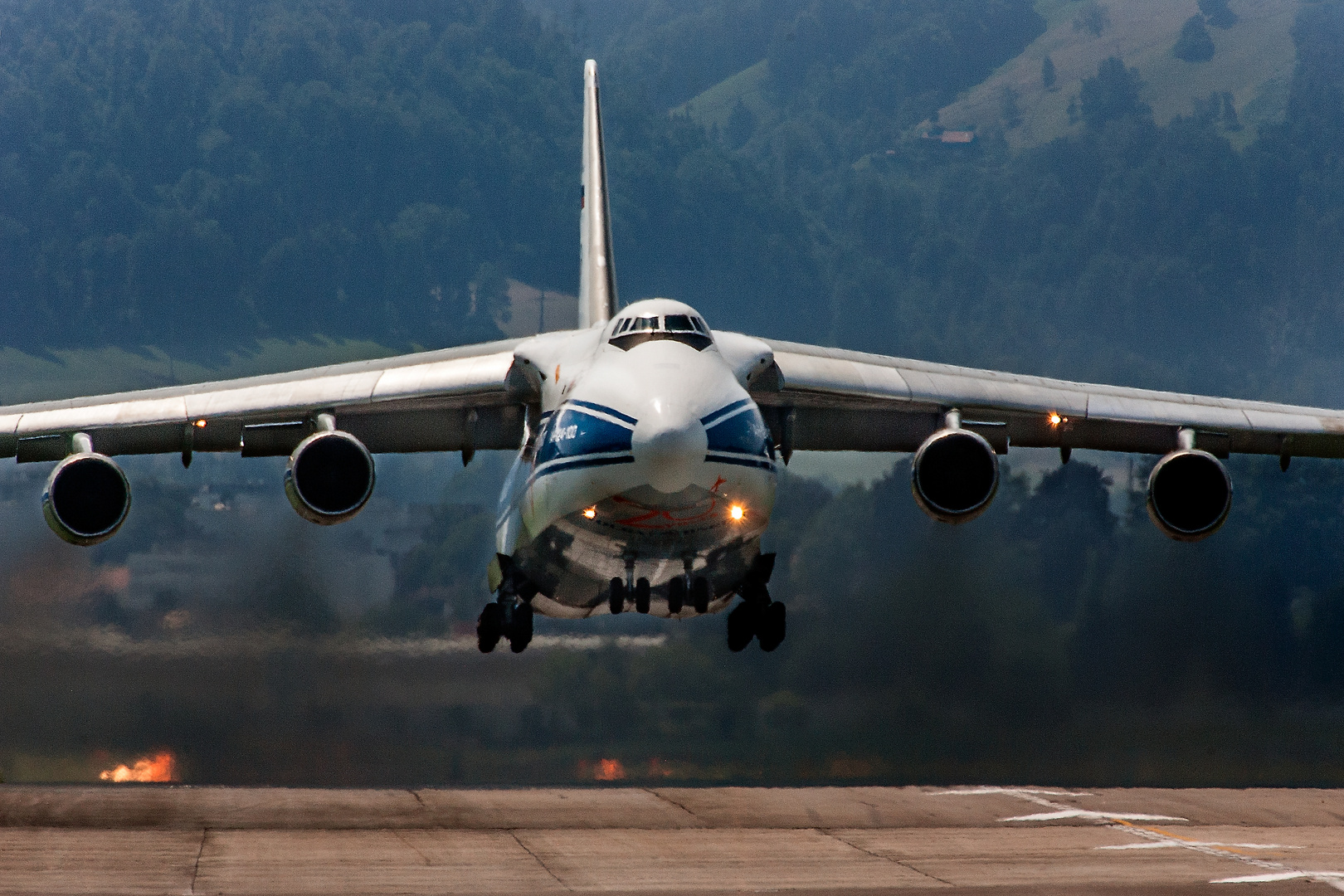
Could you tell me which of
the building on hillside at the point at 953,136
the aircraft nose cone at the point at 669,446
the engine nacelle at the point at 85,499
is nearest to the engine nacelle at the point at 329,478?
→ the engine nacelle at the point at 85,499

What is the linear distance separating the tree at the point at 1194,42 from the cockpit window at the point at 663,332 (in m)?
85.6

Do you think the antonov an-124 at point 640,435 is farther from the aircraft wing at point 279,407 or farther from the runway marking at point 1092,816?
the runway marking at point 1092,816

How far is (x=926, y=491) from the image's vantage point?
1620cm

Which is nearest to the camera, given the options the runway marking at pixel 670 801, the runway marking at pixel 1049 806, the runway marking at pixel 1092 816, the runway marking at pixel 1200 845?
the runway marking at pixel 1200 845

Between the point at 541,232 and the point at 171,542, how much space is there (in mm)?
72554

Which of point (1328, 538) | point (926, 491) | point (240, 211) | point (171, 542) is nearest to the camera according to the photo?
point (926, 491)

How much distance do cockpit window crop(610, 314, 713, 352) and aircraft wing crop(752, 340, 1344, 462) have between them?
209 cm

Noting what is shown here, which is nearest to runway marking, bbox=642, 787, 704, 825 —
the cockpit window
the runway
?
the runway

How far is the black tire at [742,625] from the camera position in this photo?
663 inches

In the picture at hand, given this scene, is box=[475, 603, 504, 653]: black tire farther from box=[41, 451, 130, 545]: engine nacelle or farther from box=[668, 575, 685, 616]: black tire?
box=[41, 451, 130, 545]: engine nacelle

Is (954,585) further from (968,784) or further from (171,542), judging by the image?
(171,542)

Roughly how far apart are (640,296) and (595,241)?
230ft

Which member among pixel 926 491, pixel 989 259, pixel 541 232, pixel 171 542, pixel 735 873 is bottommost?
pixel 735 873

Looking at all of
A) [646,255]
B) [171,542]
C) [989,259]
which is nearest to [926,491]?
[171,542]
